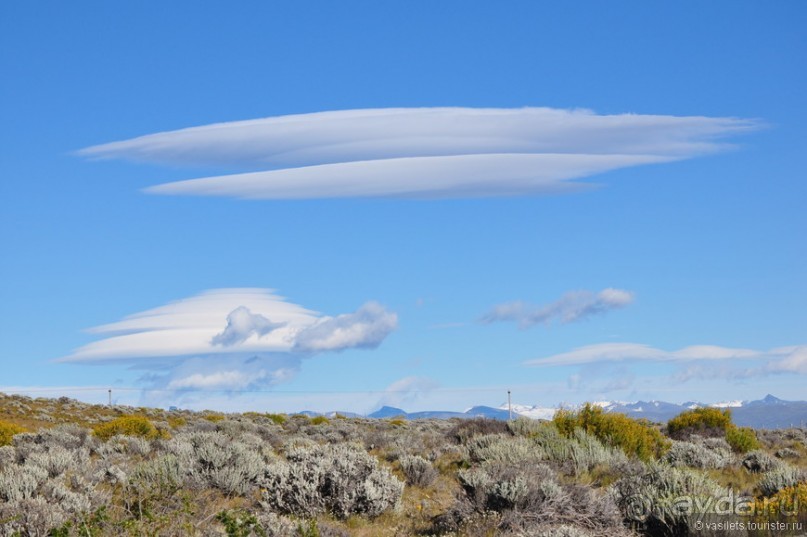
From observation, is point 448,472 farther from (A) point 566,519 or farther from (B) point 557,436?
(A) point 566,519

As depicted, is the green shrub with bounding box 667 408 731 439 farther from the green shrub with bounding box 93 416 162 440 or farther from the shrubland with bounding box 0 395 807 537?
the green shrub with bounding box 93 416 162 440

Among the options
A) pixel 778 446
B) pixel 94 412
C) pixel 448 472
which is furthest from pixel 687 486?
pixel 94 412

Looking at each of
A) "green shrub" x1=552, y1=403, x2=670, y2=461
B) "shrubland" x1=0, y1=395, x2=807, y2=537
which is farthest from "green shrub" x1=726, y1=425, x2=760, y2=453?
"shrubland" x1=0, y1=395, x2=807, y2=537

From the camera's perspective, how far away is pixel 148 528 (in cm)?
865

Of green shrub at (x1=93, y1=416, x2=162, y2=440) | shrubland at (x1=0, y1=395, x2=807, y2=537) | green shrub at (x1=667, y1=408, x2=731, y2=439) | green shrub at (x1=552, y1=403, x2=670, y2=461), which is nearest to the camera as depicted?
shrubland at (x1=0, y1=395, x2=807, y2=537)

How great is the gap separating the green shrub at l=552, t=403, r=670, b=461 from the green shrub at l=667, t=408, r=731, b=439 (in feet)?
29.8

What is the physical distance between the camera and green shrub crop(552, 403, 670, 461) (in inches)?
832

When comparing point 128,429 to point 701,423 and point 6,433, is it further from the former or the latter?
point 701,423

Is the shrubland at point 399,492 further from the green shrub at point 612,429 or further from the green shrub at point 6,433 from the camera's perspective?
the green shrub at point 6,433

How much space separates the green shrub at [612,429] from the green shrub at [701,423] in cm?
909

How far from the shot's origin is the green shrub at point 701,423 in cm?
3156

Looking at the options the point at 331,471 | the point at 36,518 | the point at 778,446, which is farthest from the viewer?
the point at 778,446

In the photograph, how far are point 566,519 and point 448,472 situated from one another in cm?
808

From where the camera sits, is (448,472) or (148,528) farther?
(448,472)
